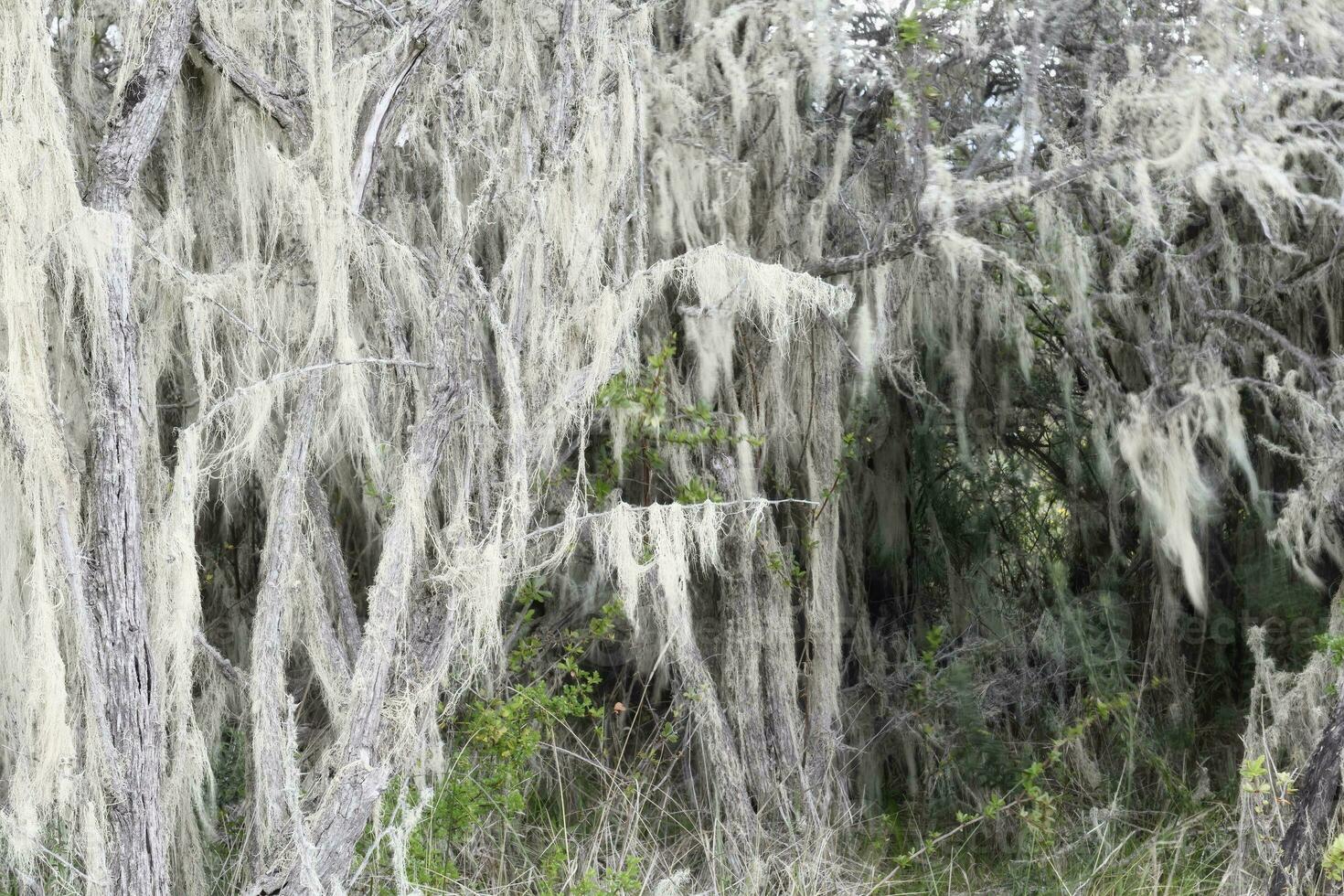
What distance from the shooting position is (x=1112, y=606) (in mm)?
4598

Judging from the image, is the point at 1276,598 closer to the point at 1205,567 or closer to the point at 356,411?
the point at 1205,567

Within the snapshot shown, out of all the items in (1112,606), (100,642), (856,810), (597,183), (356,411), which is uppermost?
(597,183)

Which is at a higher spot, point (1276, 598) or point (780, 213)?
point (780, 213)

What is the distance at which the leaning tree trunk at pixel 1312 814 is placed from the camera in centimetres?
308

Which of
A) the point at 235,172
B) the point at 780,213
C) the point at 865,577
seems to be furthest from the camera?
the point at 865,577

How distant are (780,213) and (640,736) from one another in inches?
73.4

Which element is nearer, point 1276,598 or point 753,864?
point 753,864

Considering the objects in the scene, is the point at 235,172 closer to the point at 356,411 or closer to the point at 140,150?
the point at 140,150

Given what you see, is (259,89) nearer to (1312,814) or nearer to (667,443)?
(667,443)

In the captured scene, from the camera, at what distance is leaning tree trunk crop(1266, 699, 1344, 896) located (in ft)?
10.1

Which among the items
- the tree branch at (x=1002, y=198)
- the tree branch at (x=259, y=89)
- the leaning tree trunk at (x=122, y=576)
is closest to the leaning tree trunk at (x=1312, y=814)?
the tree branch at (x=1002, y=198)

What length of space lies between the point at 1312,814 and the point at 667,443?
1944mm

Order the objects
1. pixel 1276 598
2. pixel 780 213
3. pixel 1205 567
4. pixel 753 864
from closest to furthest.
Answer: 1. pixel 753 864
2. pixel 780 213
3. pixel 1276 598
4. pixel 1205 567

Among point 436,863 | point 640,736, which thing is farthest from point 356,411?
point 640,736
